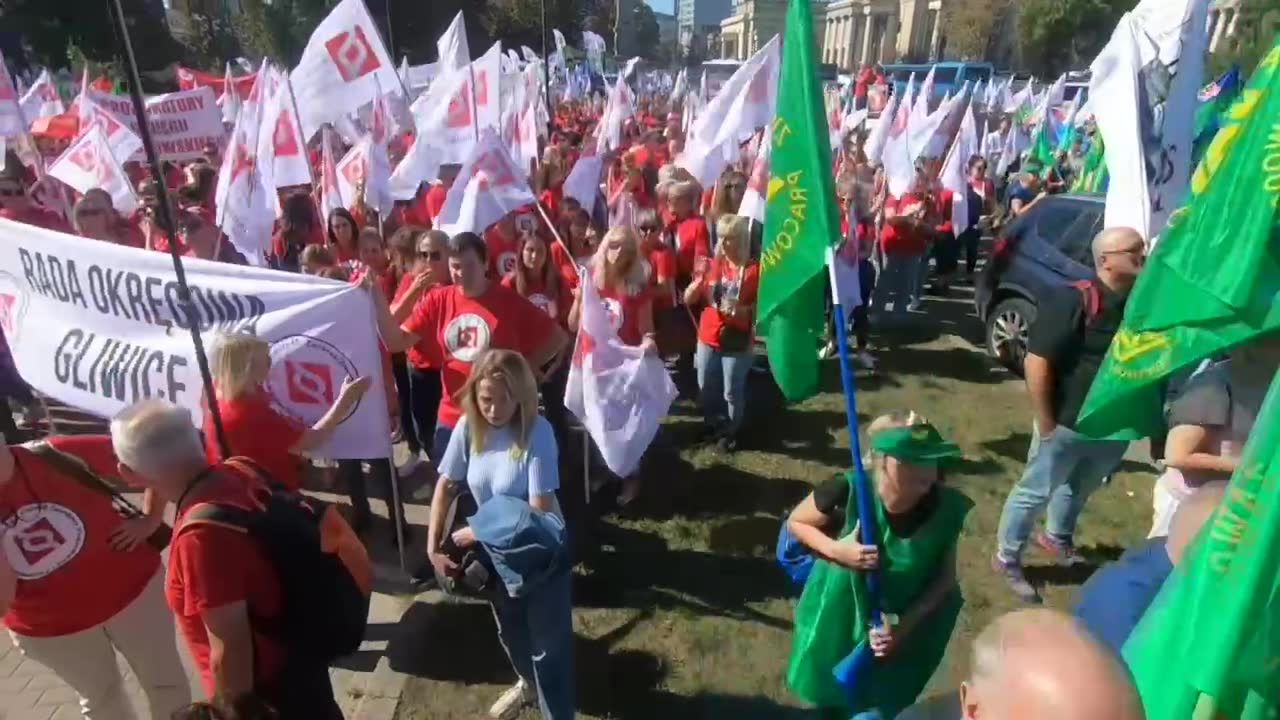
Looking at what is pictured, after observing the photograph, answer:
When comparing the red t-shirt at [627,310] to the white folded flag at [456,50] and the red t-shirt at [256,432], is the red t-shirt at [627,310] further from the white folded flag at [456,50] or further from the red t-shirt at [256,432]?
the white folded flag at [456,50]

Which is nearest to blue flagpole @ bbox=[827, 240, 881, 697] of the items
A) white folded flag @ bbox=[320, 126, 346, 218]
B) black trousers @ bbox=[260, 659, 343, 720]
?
black trousers @ bbox=[260, 659, 343, 720]

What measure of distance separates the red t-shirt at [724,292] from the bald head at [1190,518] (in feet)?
11.1

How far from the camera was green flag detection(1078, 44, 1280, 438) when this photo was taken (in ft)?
6.68

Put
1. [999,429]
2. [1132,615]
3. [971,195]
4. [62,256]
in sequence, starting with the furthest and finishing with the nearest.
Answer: [971,195], [999,429], [62,256], [1132,615]

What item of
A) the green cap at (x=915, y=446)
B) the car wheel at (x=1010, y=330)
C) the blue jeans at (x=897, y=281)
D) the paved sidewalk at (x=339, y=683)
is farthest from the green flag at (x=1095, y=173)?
the paved sidewalk at (x=339, y=683)

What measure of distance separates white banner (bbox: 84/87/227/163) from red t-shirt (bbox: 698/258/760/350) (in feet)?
21.3

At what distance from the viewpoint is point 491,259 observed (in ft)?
19.6

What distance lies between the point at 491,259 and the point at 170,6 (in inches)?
2182

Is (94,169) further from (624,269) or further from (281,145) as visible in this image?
(624,269)

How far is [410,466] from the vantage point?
5.61 m

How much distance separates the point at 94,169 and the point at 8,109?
7.10ft

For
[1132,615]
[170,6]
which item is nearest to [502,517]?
[1132,615]

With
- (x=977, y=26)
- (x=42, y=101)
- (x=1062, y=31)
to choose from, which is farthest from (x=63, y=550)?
(x=977, y=26)

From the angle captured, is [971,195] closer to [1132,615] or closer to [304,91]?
[304,91]
